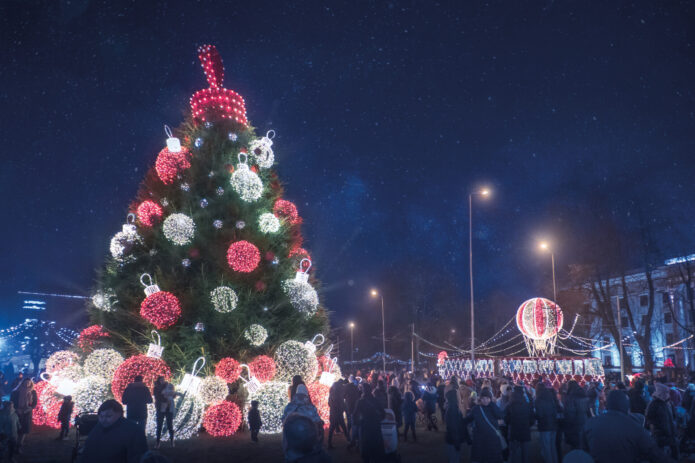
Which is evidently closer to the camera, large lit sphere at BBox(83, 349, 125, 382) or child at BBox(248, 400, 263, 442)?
child at BBox(248, 400, 263, 442)

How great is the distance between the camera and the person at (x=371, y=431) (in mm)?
7406

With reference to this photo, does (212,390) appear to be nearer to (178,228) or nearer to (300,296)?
(300,296)

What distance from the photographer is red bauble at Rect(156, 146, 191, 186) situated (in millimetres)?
14414

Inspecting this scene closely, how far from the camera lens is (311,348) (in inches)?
587

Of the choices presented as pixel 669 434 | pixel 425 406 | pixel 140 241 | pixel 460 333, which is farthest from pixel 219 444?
pixel 460 333

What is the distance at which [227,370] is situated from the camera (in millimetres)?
12742

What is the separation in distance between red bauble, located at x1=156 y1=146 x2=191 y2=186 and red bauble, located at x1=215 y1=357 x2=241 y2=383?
557cm

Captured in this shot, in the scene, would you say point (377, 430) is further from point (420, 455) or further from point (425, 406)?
point (425, 406)

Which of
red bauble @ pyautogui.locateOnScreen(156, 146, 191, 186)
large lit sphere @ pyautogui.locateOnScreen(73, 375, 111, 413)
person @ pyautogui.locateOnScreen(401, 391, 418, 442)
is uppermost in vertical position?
red bauble @ pyautogui.locateOnScreen(156, 146, 191, 186)

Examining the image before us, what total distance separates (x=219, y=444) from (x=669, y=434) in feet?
32.1

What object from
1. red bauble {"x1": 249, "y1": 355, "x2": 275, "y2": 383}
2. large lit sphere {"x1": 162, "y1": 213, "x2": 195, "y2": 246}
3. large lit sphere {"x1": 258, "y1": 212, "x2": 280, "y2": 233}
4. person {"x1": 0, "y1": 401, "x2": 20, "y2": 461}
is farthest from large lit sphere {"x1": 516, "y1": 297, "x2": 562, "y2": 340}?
person {"x1": 0, "y1": 401, "x2": 20, "y2": 461}

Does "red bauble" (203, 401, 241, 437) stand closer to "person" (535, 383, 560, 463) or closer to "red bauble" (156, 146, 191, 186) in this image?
"red bauble" (156, 146, 191, 186)

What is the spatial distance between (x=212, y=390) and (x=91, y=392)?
3.24m

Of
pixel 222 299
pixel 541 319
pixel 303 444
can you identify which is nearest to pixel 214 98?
pixel 222 299
